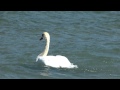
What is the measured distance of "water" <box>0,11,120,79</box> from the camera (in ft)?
23.5

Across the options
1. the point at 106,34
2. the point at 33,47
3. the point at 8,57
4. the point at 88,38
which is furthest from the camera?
the point at 106,34

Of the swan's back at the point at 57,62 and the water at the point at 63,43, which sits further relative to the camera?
the swan's back at the point at 57,62

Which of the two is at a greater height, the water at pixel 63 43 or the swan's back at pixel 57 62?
the water at pixel 63 43

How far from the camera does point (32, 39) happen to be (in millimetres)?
10961

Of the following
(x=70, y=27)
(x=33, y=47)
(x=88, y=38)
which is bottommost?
(x=33, y=47)

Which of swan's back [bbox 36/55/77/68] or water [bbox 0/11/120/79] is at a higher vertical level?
water [bbox 0/11/120/79]

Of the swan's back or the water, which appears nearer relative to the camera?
the water

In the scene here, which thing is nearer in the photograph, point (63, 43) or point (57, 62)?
point (57, 62)

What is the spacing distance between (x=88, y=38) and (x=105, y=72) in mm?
4094

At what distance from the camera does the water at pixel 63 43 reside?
7.15 metres

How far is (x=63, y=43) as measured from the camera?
10430mm
